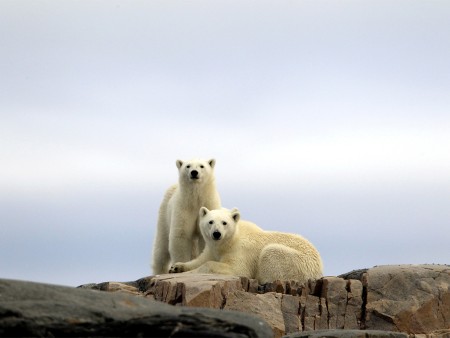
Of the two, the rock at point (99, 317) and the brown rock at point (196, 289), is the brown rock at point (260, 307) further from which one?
the rock at point (99, 317)

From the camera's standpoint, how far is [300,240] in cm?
2009

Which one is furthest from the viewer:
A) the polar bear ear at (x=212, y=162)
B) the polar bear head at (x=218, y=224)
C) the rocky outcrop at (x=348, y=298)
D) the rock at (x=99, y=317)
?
the polar bear ear at (x=212, y=162)

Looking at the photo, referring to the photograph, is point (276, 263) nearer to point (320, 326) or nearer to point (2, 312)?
point (320, 326)

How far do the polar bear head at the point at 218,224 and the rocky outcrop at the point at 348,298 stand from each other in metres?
1.36

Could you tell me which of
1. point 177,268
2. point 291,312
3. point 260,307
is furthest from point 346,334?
point 177,268

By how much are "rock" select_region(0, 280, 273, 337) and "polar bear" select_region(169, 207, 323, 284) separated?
10522 millimetres

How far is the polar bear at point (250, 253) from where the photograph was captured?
19328 mm

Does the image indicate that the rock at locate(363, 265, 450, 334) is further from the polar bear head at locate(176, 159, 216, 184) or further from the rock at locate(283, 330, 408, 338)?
the polar bear head at locate(176, 159, 216, 184)

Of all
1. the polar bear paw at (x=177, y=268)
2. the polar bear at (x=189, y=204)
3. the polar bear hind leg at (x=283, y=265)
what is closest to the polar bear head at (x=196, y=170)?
the polar bear at (x=189, y=204)

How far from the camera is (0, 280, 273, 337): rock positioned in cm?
805

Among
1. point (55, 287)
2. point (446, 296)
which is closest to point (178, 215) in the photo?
point (446, 296)

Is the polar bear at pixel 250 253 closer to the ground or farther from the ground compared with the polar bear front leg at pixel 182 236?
closer to the ground

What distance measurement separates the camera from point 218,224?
1942 cm

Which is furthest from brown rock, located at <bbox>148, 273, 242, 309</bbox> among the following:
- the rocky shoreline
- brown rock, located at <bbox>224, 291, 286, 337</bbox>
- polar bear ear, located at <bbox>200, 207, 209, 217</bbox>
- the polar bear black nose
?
polar bear ear, located at <bbox>200, 207, 209, 217</bbox>
